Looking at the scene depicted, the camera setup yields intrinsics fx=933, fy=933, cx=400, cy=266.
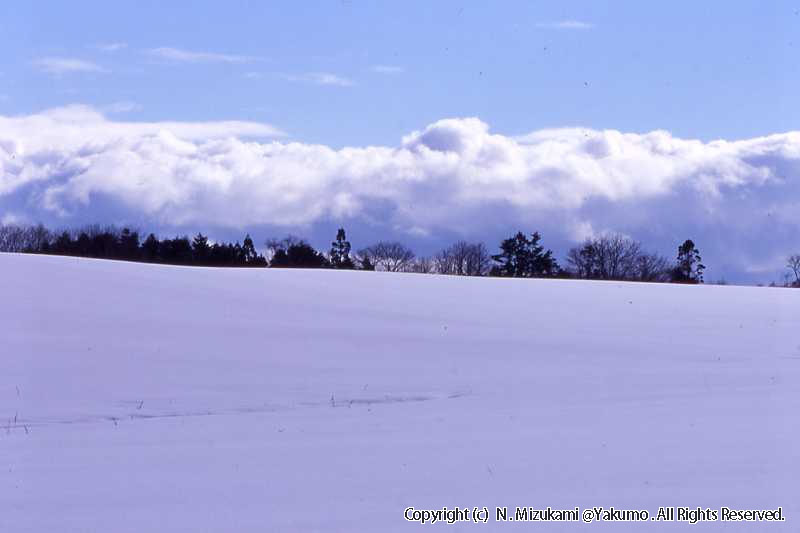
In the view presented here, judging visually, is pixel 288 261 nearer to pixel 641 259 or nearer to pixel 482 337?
pixel 641 259

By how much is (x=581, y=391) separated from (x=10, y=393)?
716cm

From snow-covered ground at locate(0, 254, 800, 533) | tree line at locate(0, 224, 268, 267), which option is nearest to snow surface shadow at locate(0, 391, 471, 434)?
snow-covered ground at locate(0, 254, 800, 533)

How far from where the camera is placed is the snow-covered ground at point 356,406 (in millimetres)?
6562

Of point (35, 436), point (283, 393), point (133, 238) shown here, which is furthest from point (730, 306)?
point (133, 238)

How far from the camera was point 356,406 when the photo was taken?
11.2m

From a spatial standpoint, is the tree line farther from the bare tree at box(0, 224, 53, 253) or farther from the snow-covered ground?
the snow-covered ground

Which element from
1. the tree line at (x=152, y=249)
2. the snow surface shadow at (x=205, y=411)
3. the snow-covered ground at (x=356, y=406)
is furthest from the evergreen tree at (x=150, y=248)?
the snow surface shadow at (x=205, y=411)

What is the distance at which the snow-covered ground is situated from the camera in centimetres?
656

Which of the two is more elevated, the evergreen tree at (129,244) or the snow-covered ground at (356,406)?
the evergreen tree at (129,244)

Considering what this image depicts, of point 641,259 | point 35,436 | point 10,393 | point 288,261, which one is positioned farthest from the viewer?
point 641,259

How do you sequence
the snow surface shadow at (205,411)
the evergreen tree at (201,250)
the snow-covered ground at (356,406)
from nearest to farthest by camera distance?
the snow-covered ground at (356,406) < the snow surface shadow at (205,411) < the evergreen tree at (201,250)

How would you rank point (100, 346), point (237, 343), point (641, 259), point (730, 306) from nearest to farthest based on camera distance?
point (100, 346), point (237, 343), point (730, 306), point (641, 259)

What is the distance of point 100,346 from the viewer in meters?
14.5

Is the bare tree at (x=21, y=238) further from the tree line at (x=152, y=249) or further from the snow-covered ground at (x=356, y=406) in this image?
the snow-covered ground at (x=356, y=406)
